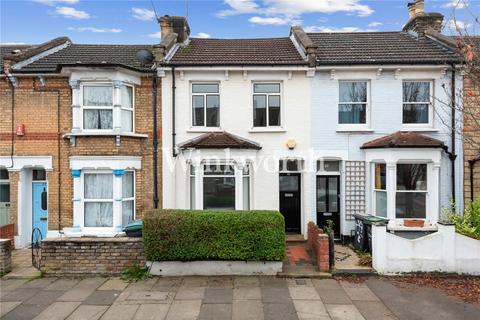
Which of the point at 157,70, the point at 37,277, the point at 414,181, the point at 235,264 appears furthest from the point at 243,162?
the point at 37,277

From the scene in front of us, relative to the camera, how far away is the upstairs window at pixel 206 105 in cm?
1148

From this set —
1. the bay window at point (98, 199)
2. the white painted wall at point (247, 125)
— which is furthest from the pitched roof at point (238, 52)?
the bay window at point (98, 199)

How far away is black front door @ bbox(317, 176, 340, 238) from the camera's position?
37.8ft

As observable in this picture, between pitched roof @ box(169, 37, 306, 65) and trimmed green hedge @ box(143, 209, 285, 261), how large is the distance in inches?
220

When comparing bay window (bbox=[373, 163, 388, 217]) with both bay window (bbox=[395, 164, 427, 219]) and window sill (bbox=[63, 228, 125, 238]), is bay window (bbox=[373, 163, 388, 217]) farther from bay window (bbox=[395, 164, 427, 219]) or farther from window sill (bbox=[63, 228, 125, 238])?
window sill (bbox=[63, 228, 125, 238])

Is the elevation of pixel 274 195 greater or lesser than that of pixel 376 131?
lesser

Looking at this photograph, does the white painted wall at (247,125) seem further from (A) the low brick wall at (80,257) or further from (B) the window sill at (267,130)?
(A) the low brick wall at (80,257)

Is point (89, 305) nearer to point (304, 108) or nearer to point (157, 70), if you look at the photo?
point (157, 70)

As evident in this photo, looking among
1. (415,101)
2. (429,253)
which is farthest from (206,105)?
(429,253)

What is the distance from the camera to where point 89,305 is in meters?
6.77

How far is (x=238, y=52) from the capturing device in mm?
12562

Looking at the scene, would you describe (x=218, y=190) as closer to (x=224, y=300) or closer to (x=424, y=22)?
(x=224, y=300)

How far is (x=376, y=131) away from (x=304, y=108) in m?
2.58

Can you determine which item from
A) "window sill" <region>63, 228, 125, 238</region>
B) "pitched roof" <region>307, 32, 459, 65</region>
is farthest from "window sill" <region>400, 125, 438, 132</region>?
"window sill" <region>63, 228, 125, 238</region>
